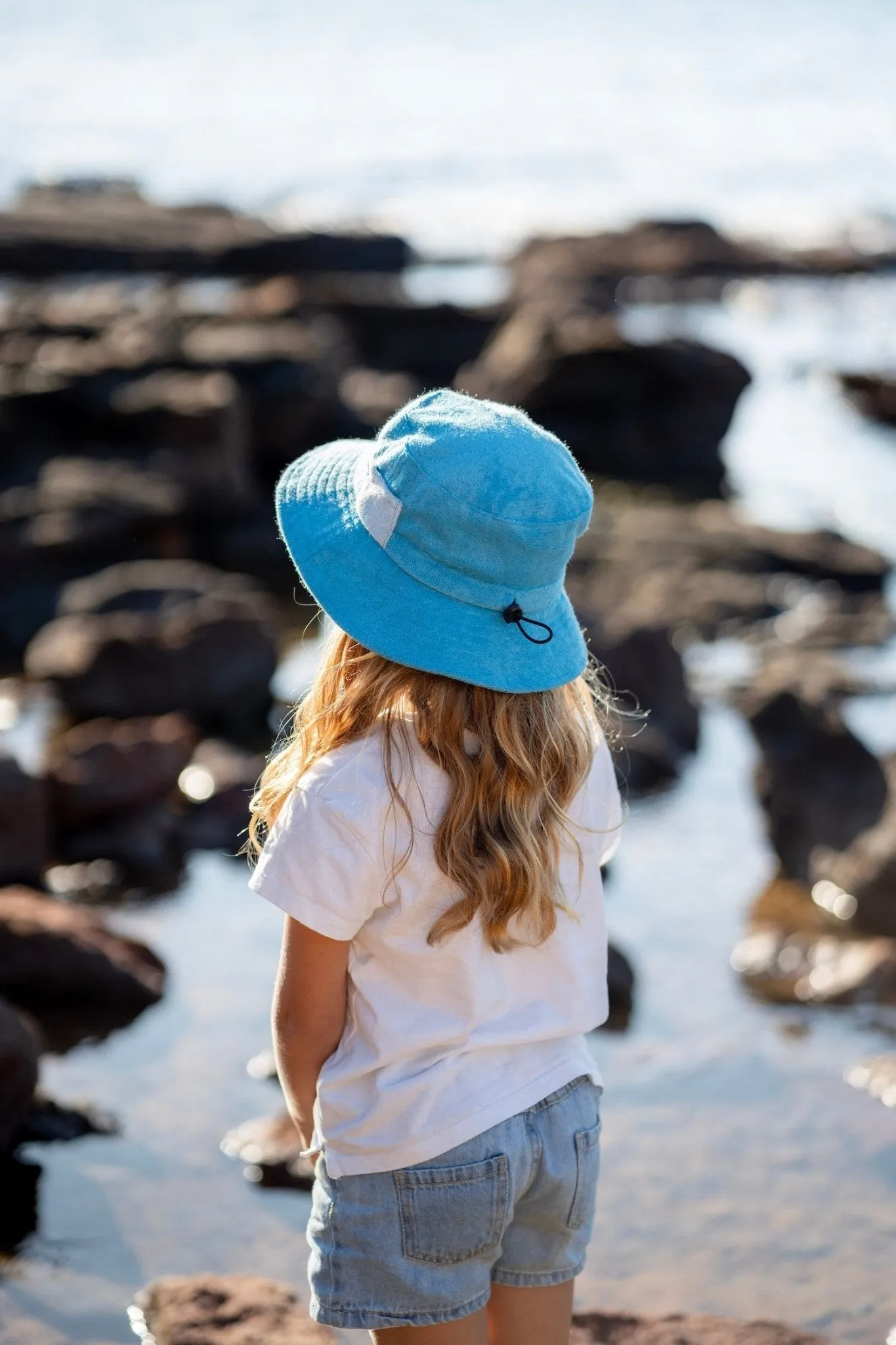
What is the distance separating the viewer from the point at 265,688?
6.84 metres

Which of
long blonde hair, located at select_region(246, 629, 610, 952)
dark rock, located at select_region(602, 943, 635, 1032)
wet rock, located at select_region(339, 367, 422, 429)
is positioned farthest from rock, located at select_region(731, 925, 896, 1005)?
wet rock, located at select_region(339, 367, 422, 429)

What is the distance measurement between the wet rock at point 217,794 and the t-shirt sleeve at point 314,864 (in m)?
3.32

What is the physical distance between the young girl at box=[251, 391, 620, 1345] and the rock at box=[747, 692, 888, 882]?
135 inches

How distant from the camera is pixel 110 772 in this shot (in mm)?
5309

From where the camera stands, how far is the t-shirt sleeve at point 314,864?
1701 mm

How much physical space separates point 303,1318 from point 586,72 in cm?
7035

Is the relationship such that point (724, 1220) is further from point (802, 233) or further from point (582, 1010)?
point (802, 233)

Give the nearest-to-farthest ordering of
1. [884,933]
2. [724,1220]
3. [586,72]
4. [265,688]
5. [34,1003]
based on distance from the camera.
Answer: [724,1220] → [34,1003] → [884,933] → [265,688] → [586,72]

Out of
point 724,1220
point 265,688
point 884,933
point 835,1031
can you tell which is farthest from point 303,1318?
point 265,688

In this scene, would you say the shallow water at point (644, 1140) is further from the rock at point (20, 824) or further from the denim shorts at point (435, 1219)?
the denim shorts at point (435, 1219)

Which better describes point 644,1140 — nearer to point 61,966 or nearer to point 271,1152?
point 271,1152

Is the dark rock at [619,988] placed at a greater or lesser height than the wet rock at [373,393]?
greater

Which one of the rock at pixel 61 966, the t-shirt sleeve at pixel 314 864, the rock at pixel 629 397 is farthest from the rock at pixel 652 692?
the rock at pixel 629 397

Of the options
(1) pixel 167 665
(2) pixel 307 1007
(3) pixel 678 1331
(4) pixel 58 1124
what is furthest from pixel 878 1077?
(1) pixel 167 665
